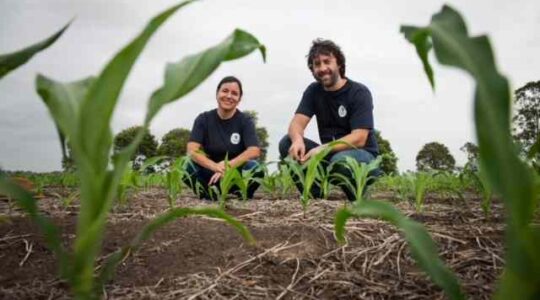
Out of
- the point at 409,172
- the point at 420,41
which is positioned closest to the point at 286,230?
the point at 420,41

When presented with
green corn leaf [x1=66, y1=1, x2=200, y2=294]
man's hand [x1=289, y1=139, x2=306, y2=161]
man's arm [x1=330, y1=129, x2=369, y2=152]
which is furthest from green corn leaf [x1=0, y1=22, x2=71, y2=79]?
man's arm [x1=330, y1=129, x2=369, y2=152]

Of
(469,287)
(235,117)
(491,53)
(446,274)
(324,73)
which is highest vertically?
(324,73)

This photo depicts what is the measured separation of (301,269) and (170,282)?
1.35 feet

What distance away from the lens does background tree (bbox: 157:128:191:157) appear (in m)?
29.3

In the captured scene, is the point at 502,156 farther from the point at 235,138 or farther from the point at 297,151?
the point at 235,138

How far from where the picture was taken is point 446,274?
69 centimetres

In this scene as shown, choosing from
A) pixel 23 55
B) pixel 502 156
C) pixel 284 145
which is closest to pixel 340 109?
pixel 284 145

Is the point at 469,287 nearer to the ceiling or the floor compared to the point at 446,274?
nearer to the floor

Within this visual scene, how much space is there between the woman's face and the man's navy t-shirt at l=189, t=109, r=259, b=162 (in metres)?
0.16

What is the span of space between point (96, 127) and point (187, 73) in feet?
0.56

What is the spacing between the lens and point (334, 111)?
141 inches

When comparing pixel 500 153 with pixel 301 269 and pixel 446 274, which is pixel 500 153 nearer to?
pixel 446 274

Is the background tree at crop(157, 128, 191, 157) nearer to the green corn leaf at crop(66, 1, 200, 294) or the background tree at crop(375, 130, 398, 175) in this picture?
the background tree at crop(375, 130, 398, 175)

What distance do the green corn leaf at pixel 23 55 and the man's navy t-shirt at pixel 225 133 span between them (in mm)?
3072
